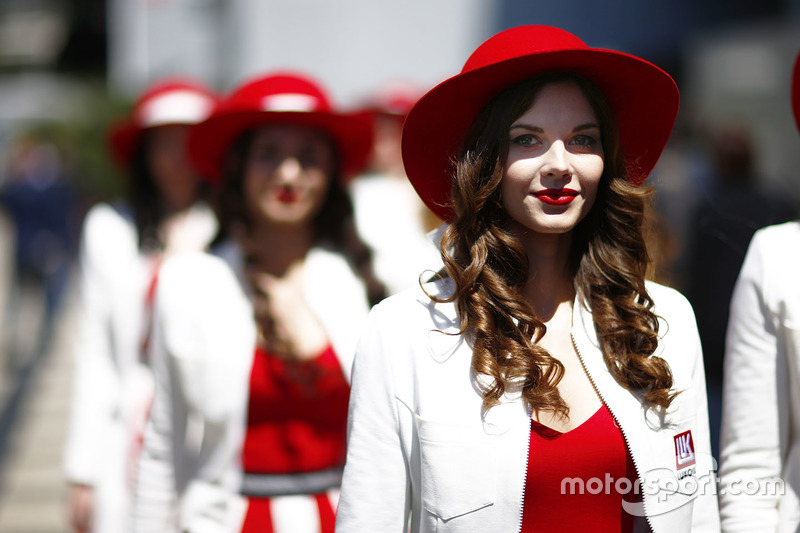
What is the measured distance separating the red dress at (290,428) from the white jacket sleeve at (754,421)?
3.59 feet

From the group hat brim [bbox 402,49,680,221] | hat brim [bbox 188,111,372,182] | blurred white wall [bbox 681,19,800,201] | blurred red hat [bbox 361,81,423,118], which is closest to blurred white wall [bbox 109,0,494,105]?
blurred white wall [bbox 681,19,800,201]

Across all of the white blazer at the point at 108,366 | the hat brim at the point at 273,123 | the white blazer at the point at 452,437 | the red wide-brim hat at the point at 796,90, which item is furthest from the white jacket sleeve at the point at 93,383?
the red wide-brim hat at the point at 796,90

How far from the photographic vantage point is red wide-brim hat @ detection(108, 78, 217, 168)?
429 cm

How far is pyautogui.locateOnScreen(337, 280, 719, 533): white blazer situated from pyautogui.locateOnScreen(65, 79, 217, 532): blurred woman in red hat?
5.54 feet

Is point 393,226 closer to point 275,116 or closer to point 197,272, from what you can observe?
point 275,116

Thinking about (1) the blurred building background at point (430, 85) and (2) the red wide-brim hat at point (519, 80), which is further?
(1) the blurred building background at point (430, 85)

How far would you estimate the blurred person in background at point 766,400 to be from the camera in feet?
6.81

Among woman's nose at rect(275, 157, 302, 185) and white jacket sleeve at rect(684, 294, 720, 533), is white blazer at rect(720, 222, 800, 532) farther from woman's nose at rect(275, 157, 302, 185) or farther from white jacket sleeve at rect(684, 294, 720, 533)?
woman's nose at rect(275, 157, 302, 185)

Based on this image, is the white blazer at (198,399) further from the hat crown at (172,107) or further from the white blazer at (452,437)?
the hat crown at (172,107)

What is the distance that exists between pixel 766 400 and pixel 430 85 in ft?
31.6

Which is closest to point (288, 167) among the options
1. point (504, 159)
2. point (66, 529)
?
point (504, 159)

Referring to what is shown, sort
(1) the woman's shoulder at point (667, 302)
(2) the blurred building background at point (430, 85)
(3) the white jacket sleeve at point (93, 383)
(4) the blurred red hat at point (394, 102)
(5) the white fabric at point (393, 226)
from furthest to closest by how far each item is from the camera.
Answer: (4) the blurred red hat at point (394, 102) < (2) the blurred building background at point (430, 85) < (5) the white fabric at point (393, 226) < (3) the white jacket sleeve at point (93, 383) < (1) the woman's shoulder at point (667, 302)

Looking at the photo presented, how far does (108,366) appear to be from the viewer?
146 inches

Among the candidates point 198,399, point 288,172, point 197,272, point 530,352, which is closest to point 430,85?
point 288,172
